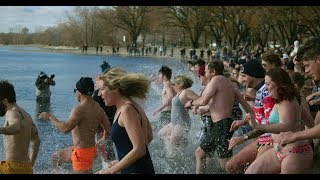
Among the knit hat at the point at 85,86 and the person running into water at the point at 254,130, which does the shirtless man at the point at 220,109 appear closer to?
the person running into water at the point at 254,130

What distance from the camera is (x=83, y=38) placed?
89062mm

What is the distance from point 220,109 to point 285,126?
6.62 feet

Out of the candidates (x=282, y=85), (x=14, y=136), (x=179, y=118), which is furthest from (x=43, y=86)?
(x=282, y=85)

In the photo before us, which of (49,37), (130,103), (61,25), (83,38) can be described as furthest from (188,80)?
(49,37)

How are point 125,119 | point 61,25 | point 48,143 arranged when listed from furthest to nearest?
point 61,25, point 48,143, point 125,119

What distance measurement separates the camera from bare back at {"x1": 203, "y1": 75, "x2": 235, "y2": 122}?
6.18 meters

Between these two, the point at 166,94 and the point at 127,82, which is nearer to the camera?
the point at 127,82

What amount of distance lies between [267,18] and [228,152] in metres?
39.8

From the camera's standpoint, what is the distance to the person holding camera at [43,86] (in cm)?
1475

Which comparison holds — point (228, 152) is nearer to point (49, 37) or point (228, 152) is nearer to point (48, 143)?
point (48, 143)

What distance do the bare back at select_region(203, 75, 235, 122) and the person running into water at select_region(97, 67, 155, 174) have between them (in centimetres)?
230

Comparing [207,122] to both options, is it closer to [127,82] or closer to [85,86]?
[85,86]

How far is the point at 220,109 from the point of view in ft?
20.4

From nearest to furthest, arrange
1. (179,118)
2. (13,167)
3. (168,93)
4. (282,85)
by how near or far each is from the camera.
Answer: (282,85) → (13,167) → (179,118) → (168,93)
